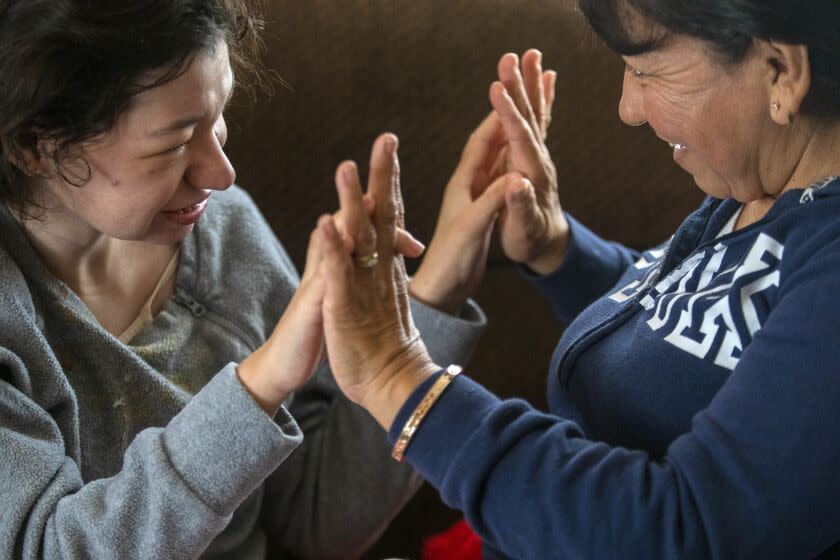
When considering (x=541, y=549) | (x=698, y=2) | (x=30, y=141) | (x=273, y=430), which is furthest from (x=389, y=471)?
(x=698, y=2)

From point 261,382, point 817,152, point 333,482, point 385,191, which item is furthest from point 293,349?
point 817,152

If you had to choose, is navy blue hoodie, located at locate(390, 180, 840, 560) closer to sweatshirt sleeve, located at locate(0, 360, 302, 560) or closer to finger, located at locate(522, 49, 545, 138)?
sweatshirt sleeve, located at locate(0, 360, 302, 560)

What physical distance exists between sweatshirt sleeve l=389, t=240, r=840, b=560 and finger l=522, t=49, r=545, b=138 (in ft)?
1.51

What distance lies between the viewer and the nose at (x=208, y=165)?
2.92 feet

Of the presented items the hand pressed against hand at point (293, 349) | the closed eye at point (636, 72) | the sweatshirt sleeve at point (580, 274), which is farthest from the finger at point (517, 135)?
the hand pressed against hand at point (293, 349)

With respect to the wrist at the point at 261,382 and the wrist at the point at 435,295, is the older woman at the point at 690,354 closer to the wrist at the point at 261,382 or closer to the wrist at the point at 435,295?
the wrist at the point at 261,382

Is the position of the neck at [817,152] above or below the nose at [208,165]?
above

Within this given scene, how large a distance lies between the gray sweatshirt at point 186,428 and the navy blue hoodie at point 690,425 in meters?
0.18

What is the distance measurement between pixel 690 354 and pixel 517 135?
377mm

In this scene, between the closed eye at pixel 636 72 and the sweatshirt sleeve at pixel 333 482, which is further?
the sweatshirt sleeve at pixel 333 482

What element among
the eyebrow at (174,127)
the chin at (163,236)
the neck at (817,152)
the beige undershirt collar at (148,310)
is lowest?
the beige undershirt collar at (148,310)

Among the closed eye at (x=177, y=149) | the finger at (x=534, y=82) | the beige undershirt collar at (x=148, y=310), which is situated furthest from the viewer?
the finger at (x=534, y=82)

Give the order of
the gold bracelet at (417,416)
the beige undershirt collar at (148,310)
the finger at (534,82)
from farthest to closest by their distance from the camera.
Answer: the finger at (534,82) → the beige undershirt collar at (148,310) → the gold bracelet at (417,416)

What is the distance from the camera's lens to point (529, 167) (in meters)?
1.09
